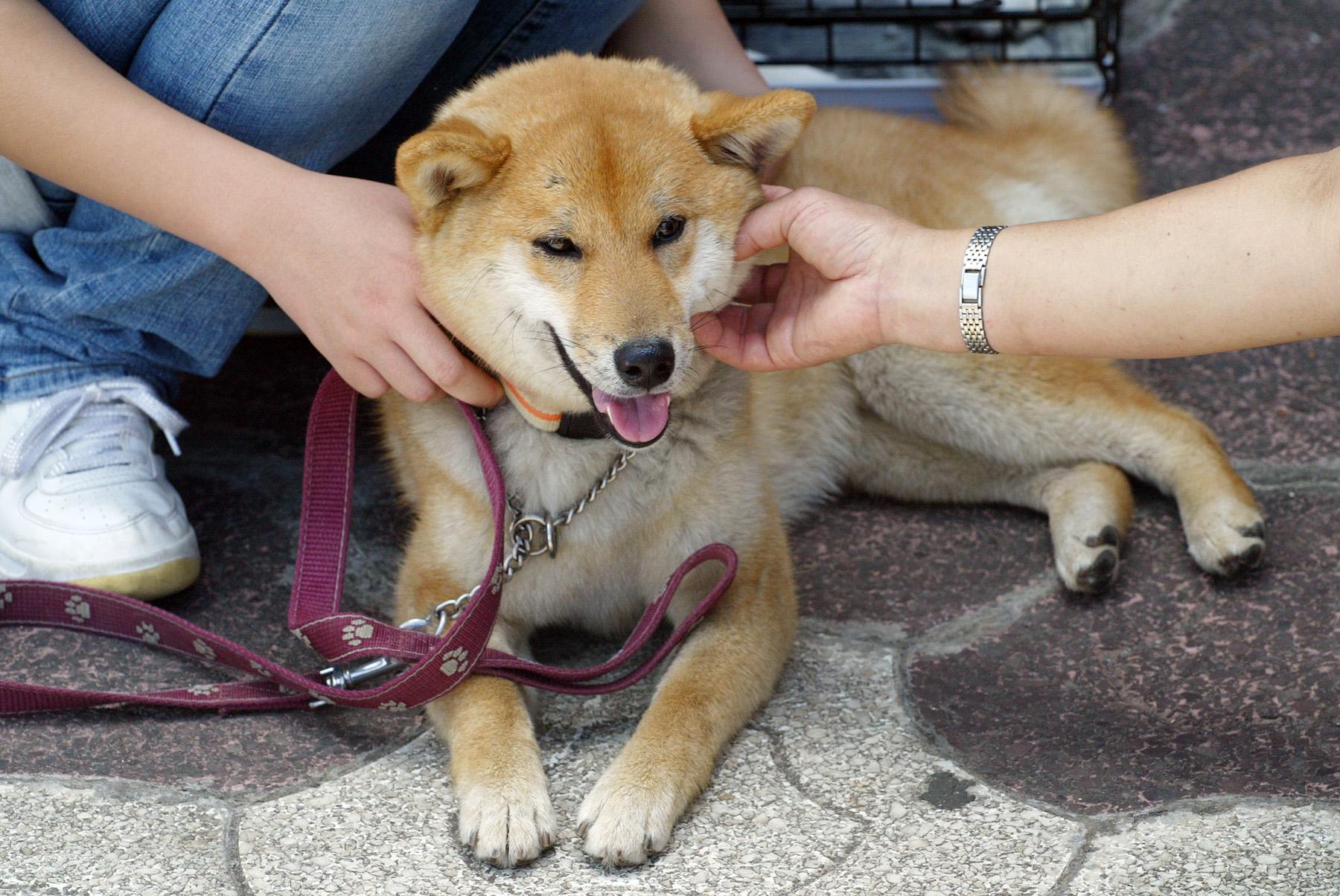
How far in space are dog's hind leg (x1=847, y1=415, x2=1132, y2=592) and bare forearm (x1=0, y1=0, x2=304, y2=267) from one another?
1.32 m

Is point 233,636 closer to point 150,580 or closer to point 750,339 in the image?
point 150,580

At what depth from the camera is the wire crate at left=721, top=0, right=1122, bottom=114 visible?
3.32 metres

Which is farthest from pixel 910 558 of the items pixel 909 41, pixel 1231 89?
pixel 1231 89

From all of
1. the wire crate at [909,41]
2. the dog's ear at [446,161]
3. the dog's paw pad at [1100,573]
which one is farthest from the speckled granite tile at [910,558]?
the wire crate at [909,41]

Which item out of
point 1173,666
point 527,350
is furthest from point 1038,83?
point 527,350

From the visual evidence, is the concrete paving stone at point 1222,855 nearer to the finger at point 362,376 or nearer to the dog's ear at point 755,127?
the dog's ear at point 755,127

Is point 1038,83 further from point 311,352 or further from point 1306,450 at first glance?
point 311,352

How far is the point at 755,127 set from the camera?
171 cm

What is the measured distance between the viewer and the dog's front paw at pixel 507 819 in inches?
61.2

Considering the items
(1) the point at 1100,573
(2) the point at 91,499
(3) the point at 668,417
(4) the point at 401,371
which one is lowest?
(1) the point at 1100,573

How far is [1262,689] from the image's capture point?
6.13 feet

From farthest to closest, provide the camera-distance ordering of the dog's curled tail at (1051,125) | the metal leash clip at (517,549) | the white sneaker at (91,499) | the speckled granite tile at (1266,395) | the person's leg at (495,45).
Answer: the dog's curled tail at (1051,125)
the speckled granite tile at (1266,395)
the person's leg at (495,45)
the white sneaker at (91,499)
the metal leash clip at (517,549)

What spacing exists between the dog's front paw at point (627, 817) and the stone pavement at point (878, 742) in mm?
24

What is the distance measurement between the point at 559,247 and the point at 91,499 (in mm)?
973
